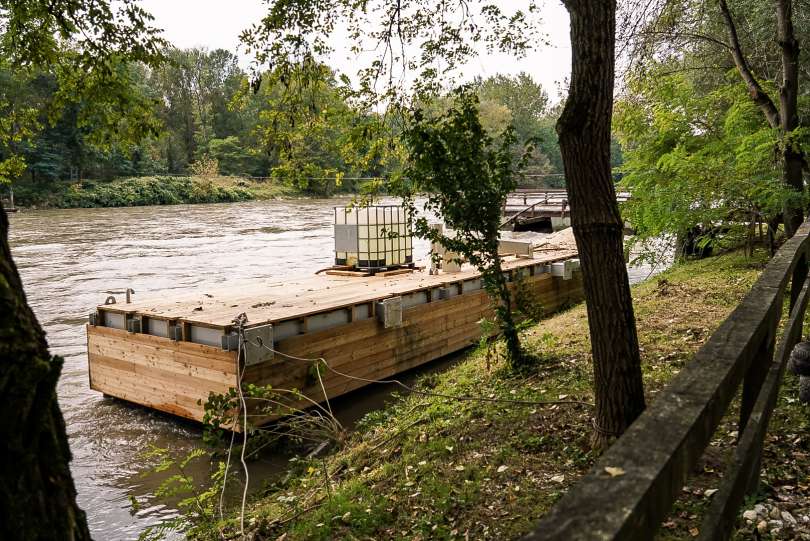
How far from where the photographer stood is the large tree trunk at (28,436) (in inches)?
61.4

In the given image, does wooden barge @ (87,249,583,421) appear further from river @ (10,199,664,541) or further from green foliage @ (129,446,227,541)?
green foliage @ (129,446,227,541)

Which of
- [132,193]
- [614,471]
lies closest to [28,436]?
[614,471]

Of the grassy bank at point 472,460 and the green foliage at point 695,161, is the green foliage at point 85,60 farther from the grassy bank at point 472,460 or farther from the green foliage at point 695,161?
the green foliage at point 695,161

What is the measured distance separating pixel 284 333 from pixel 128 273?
455 inches

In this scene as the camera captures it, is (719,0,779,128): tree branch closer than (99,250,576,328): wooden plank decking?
No

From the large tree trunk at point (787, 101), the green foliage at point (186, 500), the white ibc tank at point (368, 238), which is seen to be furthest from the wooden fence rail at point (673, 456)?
the white ibc tank at point (368, 238)

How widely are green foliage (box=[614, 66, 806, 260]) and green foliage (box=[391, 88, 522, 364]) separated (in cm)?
371

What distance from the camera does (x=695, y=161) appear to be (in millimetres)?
9273

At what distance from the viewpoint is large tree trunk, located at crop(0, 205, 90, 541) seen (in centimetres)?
156

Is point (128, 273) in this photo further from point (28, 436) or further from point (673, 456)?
point (673, 456)

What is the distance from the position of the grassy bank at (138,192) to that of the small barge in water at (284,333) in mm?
37864

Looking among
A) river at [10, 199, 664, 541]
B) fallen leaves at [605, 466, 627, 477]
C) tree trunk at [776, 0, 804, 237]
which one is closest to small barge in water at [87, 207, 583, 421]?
river at [10, 199, 664, 541]

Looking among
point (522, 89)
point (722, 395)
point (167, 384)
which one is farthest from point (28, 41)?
point (522, 89)

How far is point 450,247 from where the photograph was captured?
6.68 metres
